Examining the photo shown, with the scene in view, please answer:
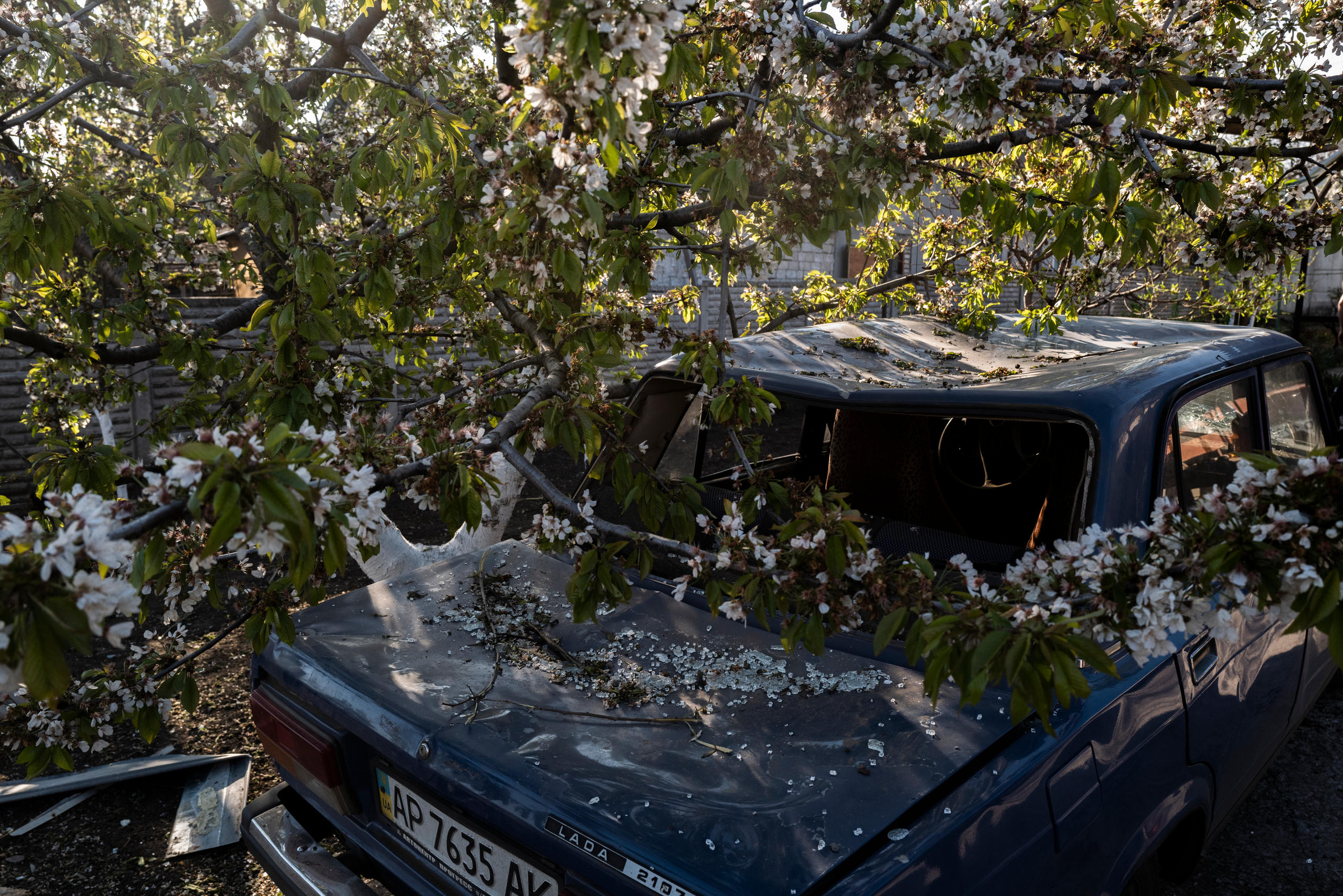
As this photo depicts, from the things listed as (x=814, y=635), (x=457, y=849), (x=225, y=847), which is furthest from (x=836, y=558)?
(x=225, y=847)

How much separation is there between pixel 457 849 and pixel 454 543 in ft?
9.91

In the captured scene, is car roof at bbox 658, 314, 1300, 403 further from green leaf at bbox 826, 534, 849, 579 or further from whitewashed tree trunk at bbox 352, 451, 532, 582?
whitewashed tree trunk at bbox 352, 451, 532, 582

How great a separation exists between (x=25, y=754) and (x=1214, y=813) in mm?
3628

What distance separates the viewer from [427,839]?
2014 millimetres

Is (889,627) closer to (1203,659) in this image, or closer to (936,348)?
(1203,659)

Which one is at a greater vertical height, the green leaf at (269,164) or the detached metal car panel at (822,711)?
the green leaf at (269,164)

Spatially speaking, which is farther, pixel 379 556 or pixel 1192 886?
pixel 379 556

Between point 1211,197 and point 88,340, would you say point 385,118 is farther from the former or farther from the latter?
point 1211,197

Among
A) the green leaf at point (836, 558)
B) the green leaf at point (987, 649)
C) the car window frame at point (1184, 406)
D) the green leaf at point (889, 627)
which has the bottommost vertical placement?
the green leaf at point (889, 627)

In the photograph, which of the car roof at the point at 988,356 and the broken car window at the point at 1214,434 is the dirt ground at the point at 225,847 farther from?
the car roof at the point at 988,356

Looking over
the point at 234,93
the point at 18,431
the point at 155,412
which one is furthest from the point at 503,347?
the point at 18,431

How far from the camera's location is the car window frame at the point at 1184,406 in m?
2.46

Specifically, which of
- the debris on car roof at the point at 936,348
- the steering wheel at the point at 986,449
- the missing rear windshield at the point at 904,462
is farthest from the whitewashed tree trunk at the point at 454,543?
the steering wheel at the point at 986,449

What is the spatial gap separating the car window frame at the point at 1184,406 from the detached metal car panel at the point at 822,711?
0.04ft
